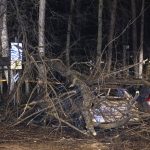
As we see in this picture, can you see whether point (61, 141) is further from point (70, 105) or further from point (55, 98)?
point (55, 98)

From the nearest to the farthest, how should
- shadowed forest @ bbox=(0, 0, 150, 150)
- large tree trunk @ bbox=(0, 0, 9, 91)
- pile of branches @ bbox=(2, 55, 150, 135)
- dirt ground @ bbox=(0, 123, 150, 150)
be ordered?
dirt ground @ bbox=(0, 123, 150, 150)
shadowed forest @ bbox=(0, 0, 150, 150)
pile of branches @ bbox=(2, 55, 150, 135)
large tree trunk @ bbox=(0, 0, 9, 91)

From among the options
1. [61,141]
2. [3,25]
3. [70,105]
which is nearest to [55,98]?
[70,105]

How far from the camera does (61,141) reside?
1341cm

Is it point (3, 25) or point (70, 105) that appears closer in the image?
point (70, 105)

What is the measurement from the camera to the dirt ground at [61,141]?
12.8m

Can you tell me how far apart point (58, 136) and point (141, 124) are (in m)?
2.10

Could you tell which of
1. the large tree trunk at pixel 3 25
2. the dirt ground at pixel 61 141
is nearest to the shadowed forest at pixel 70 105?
the dirt ground at pixel 61 141

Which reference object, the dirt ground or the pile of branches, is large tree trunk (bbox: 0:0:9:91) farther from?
the dirt ground

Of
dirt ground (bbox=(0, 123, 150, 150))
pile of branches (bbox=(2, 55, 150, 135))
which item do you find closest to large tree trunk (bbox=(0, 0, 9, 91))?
pile of branches (bbox=(2, 55, 150, 135))

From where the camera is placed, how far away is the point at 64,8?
31.8m

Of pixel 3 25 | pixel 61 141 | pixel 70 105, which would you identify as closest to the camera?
pixel 61 141

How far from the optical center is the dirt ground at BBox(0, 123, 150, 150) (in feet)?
41.9

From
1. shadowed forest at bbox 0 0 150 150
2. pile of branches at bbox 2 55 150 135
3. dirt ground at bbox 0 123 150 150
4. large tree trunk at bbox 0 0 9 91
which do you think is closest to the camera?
dirt ground at bbox 0 123 150 150

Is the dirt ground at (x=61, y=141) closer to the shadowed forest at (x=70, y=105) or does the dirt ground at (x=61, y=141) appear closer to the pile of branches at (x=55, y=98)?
the shadowed forest at (x=70, y=105)
